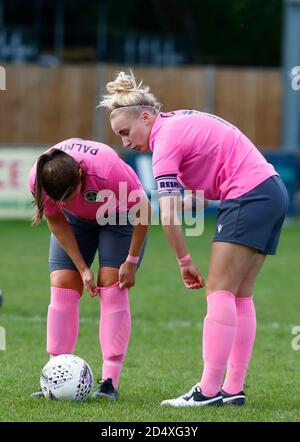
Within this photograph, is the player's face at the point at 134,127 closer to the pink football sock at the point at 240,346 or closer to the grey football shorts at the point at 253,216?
the grey football shorts at the point at 253,216

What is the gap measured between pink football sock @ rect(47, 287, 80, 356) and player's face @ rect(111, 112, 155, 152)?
36.0 inches

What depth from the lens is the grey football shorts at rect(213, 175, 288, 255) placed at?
5.38m

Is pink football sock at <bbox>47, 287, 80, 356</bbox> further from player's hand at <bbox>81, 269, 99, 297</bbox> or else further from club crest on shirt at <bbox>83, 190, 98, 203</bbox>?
club crest on shirt at <bbox>83, 190, 98, 203</bbox>

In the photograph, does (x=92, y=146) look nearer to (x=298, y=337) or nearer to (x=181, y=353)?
(x=181, y=353)

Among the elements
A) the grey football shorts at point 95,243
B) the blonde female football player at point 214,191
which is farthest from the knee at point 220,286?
the grey football shorts at point 95,243

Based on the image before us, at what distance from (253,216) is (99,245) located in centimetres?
93

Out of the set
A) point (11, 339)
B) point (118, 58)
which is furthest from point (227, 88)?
point (11, 339)

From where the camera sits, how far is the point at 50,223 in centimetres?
581

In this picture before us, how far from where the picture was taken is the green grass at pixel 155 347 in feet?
17.7

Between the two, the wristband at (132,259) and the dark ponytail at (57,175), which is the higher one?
the dark ponytail at (57,175)

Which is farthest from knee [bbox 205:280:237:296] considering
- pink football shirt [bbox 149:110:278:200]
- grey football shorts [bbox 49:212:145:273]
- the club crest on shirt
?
the club crest on shirt

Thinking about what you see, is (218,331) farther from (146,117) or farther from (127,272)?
(146,117)

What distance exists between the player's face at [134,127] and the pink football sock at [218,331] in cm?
85
